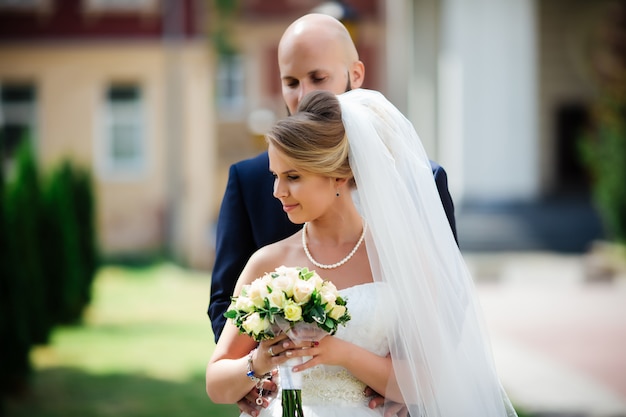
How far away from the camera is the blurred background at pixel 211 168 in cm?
1012

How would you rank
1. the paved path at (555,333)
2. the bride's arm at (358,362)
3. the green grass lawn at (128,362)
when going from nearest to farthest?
the bride's arm at (358,362) < the paved path at (555,333) < the green grass lawn at (128,362)

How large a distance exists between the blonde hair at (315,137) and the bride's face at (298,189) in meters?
0.03

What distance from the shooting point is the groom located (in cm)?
341

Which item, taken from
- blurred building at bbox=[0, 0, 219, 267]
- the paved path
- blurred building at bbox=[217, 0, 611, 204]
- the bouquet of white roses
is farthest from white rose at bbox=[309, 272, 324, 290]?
blurred building at bbox=[0, 0, 219, 267]

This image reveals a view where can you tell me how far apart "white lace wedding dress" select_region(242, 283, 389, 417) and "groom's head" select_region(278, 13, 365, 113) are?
741 mm

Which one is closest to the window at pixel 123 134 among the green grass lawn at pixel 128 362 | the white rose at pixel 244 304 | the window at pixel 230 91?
the window at pixel 230 91

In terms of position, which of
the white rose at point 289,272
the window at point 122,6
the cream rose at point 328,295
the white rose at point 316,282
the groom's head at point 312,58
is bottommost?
the cream rose at point 328,295

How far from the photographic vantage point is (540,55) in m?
29.2

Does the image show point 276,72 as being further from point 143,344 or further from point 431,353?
point 431,353

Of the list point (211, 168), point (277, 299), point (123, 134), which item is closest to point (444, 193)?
point (277, 299)

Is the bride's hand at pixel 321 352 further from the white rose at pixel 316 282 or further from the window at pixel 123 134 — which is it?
the window at pixel 123 134

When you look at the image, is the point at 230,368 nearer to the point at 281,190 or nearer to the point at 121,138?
the point at 281,190

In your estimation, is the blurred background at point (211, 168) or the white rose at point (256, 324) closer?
the white rose at point (256, 324)

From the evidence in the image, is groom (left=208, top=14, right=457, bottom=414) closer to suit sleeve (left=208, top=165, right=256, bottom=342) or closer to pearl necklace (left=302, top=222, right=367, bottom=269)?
suit sleeve (left=208, top=165, right=256, bottom=342)
